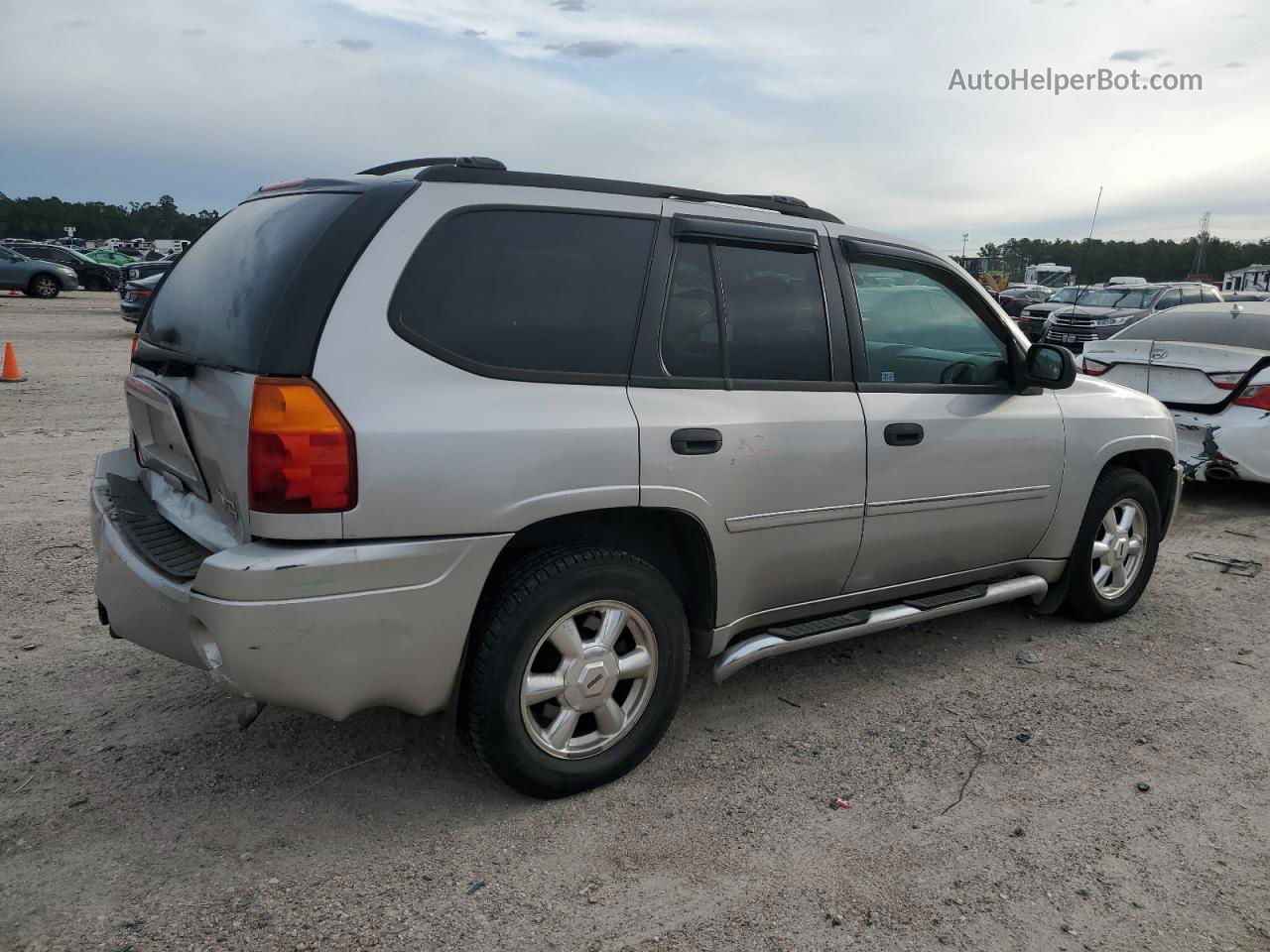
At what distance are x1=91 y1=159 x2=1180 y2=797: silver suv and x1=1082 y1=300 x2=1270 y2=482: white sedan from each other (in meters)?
3.80

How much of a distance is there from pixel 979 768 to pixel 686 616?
43.6 inches

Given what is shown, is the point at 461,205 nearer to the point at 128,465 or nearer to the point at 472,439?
the point at 472,439

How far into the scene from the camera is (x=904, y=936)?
2520 millimetres

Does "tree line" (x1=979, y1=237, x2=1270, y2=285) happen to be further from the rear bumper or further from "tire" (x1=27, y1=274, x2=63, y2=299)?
the rear bumper

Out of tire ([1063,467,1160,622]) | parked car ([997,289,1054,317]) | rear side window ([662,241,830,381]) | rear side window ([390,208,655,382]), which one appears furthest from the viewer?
parked car ([997,289,1054,317])

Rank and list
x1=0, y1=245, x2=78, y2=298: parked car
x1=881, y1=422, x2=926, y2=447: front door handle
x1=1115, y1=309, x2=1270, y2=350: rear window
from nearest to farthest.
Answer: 1. x1=881, y1=422, x2=926, y2=447: front door handle
2. x1=1115, y1=309, x2=1270, y2=350: rear window
3. x1=0, y1=245, x2=78, y2=298: parked car

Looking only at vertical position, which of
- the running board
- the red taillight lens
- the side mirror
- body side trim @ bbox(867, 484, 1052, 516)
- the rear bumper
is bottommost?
the running board

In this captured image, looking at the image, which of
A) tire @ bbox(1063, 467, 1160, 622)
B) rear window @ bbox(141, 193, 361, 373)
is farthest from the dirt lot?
rear window @ bbox(141, 193, 361, 373)

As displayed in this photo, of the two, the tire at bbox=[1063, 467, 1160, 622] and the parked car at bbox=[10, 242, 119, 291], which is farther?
the parked car at bbox=[10, 242, 119, 291]

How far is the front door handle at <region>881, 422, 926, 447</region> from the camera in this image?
3662 millimetres

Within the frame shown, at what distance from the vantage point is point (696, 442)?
3.15 m

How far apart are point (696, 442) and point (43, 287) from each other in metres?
29.9

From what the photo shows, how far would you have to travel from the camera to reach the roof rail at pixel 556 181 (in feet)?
9.72

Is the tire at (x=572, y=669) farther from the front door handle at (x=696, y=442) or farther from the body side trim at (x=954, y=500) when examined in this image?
the body side trim at (x=954, y=500)
